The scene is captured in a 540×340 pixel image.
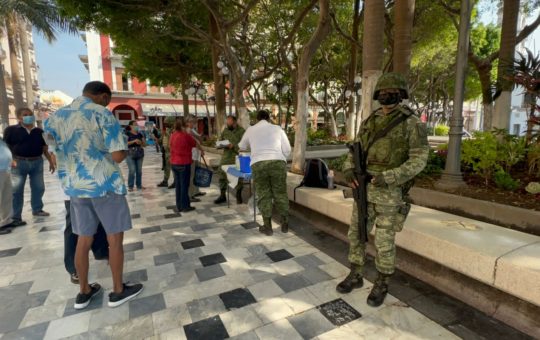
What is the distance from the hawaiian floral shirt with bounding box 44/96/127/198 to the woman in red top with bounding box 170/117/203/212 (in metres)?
2.85

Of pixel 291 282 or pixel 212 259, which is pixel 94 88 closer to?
pixel 212 259

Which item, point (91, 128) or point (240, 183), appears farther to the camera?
point (240, 183)

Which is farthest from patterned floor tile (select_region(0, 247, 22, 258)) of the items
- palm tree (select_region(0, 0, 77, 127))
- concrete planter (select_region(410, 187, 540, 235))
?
palm tree (select_region(0, 0, 77, 127))

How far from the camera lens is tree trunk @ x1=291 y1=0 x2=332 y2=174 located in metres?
5.68

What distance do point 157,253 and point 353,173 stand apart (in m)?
2.69

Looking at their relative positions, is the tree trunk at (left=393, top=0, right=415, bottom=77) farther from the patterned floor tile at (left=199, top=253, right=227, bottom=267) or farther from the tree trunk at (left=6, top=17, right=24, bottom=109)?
the tree trunk at (left=6, top=17, right=24, bottom=109)

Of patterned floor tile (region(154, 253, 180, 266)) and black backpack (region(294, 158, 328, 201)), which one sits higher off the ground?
black backpack (region(294, 158, 328, 201))

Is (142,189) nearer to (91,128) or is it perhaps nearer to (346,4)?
(91,128)

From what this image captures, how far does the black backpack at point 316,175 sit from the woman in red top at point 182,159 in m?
2.13

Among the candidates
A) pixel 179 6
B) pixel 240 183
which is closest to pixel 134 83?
pixel 179 6

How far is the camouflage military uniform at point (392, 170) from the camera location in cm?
232

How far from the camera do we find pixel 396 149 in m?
2.45

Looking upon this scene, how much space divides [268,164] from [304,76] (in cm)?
288

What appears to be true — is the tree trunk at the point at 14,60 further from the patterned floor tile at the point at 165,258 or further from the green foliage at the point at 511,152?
the green foliage at the point at 511,152
